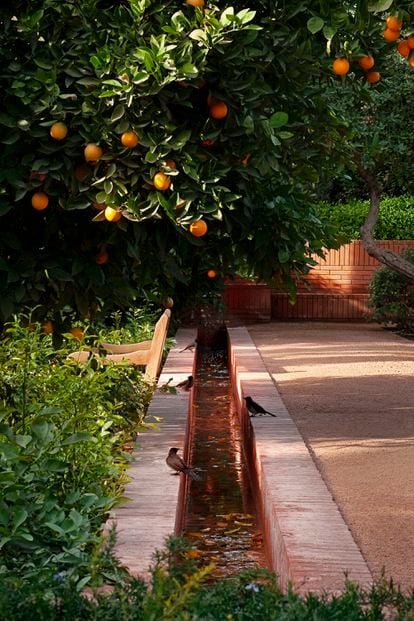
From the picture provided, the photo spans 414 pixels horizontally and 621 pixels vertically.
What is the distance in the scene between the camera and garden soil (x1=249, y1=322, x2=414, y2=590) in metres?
5.23

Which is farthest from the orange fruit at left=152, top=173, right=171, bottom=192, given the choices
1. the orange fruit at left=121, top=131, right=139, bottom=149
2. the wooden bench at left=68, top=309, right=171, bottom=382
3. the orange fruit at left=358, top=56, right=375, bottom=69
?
the wooden bench at left=68, top=309, right=171, bottom=382

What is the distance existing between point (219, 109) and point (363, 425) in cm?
393

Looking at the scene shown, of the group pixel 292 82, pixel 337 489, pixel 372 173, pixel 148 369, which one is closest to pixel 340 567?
pixel 337 489

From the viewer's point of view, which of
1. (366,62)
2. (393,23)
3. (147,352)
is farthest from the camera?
(147,352)

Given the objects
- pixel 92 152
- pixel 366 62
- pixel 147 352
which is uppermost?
pixel 366 62

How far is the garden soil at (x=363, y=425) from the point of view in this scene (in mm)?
5233

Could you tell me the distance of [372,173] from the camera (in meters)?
17.8

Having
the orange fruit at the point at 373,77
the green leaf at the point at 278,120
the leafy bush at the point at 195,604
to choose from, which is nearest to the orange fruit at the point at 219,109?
the green leaf at the point at 278,120

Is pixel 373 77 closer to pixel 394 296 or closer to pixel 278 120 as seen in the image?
pixel 278 120

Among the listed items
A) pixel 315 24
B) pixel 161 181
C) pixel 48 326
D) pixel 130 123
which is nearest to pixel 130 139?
pixel 130 123

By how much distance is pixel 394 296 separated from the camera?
19531 millimetres

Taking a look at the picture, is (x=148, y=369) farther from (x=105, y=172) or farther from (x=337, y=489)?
(x=105, y=172)

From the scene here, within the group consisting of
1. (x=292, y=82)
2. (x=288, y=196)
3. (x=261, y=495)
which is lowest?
(x=261, y=495)

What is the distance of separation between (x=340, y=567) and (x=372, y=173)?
13822 millimetres
